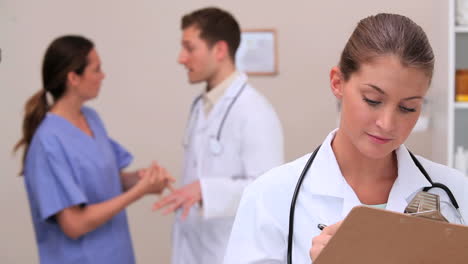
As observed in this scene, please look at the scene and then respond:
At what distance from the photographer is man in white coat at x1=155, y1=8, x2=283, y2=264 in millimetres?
1918

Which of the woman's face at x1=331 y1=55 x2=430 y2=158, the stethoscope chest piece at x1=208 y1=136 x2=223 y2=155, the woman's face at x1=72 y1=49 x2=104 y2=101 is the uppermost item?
the woman's face at x1=331 y1=55 x2=430 y2=158

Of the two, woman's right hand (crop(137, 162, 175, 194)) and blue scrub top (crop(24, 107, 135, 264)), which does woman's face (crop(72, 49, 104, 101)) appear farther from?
woman's right hand (crop(137, 162, 175, 194))

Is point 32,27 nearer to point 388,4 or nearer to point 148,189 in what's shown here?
point 148,189

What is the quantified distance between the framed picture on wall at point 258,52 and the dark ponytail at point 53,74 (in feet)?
3.40

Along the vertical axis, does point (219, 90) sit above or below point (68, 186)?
above

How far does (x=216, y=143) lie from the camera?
2.01 metres

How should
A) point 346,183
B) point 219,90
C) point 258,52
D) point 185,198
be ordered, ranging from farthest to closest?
point 258,52 < point 219,90 < point 185,198 < point 346,183

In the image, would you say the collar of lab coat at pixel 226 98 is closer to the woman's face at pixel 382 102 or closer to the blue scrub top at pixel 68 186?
the blue scrub top at pixel 68 186

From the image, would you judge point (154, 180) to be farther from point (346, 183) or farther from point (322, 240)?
point (322, 240)

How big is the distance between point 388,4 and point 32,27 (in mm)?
1704

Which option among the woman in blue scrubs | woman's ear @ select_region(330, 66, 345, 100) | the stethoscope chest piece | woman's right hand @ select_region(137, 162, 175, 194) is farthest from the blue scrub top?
woman's ear @ select_region(330, 66, 345, 100)

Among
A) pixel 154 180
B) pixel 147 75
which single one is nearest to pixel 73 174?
pixel 154 180

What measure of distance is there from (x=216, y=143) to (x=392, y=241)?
129 centimetres

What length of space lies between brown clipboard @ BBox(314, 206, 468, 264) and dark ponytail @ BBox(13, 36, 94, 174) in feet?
4.62
